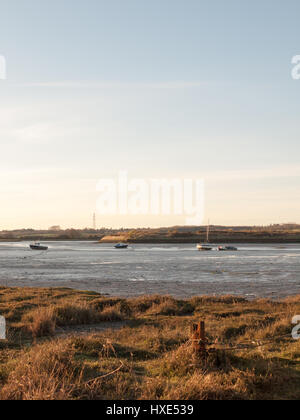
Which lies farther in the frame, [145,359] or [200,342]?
[145,359]

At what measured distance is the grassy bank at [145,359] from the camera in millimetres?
7844

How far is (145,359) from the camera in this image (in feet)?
38.4

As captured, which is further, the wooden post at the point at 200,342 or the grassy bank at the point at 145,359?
the wooden post at the point at 200,342

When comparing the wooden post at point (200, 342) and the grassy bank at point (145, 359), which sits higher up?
the wooden post at point (200, 342)

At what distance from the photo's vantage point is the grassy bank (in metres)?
7.84

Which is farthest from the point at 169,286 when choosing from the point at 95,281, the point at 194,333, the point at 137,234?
the point at 137,234

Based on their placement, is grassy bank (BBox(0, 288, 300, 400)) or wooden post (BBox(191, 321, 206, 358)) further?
wooden post (BBox(191, 321, 206, 358))

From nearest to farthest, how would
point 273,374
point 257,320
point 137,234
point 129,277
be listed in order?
point 273,374
point 257,320
point 129,277
point 137,234

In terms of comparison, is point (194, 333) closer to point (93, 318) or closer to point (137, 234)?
point (93, 318)

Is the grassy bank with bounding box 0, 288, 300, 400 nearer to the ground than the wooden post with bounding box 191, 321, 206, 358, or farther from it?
nearer to the ground

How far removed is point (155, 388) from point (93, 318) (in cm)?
1246

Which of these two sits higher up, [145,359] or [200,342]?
[200,342]
